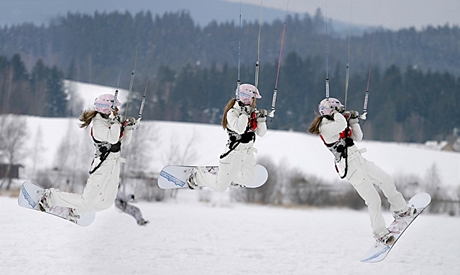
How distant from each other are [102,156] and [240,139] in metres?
2.06

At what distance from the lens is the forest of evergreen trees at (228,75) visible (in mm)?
45094

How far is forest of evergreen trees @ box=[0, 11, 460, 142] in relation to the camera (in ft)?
148

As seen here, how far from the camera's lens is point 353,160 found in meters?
9.49

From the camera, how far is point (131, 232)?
20.5 meters

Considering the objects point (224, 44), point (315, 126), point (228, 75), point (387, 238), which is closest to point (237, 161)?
point (315, 126)

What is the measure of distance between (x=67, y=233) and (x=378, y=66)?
38879 mm

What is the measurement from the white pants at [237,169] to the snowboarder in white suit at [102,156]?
143 cm

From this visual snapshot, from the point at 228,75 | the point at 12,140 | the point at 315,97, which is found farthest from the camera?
the point at 315,97

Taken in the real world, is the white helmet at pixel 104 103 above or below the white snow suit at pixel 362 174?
above

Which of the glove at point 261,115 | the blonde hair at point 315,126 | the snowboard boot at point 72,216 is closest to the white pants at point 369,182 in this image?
the blonde hair at point 315,126

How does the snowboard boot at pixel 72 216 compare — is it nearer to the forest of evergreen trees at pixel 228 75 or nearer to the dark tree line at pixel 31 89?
the forest of evergreen trees at pixel 228 75

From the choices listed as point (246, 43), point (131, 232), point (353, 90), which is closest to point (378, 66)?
point (353, 90)

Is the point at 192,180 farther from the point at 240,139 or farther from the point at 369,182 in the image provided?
the point at 369,182

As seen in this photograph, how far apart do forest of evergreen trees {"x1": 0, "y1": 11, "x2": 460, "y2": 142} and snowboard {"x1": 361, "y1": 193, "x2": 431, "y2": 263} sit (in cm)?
2927
